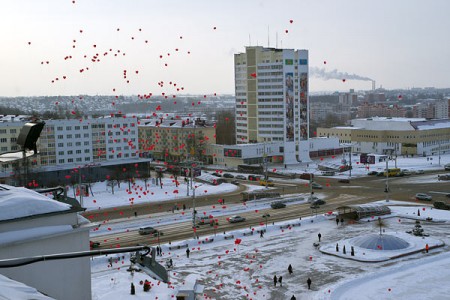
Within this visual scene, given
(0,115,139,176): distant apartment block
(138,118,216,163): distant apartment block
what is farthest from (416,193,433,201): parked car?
(138,118,216,163): distant apartment block

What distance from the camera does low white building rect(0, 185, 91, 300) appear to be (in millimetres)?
7801

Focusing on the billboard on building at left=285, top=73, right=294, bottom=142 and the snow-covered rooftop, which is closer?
the snow-covered rooftop

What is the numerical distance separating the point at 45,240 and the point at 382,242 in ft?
79.9

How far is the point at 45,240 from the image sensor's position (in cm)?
821

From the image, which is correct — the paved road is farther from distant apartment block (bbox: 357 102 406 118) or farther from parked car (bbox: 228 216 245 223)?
distant apartment block (bbox: 357 102 406 118)

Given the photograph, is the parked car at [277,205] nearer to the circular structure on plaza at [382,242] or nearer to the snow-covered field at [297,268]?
the snow-covered field at [297,268]

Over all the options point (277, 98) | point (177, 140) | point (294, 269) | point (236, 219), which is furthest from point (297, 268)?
point (177, 140)

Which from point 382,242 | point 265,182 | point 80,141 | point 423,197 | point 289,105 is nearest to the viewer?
point 382,242

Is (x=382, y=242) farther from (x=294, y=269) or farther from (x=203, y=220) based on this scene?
(x=203, y=220)

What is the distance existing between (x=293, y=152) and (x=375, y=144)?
634 inches

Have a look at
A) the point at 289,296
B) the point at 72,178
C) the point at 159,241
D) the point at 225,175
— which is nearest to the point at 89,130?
the point at 72,178

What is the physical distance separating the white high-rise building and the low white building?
6461 centimetres

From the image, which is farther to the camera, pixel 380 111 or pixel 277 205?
pixel 380 111

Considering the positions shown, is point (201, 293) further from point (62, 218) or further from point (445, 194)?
point (445, 194)
